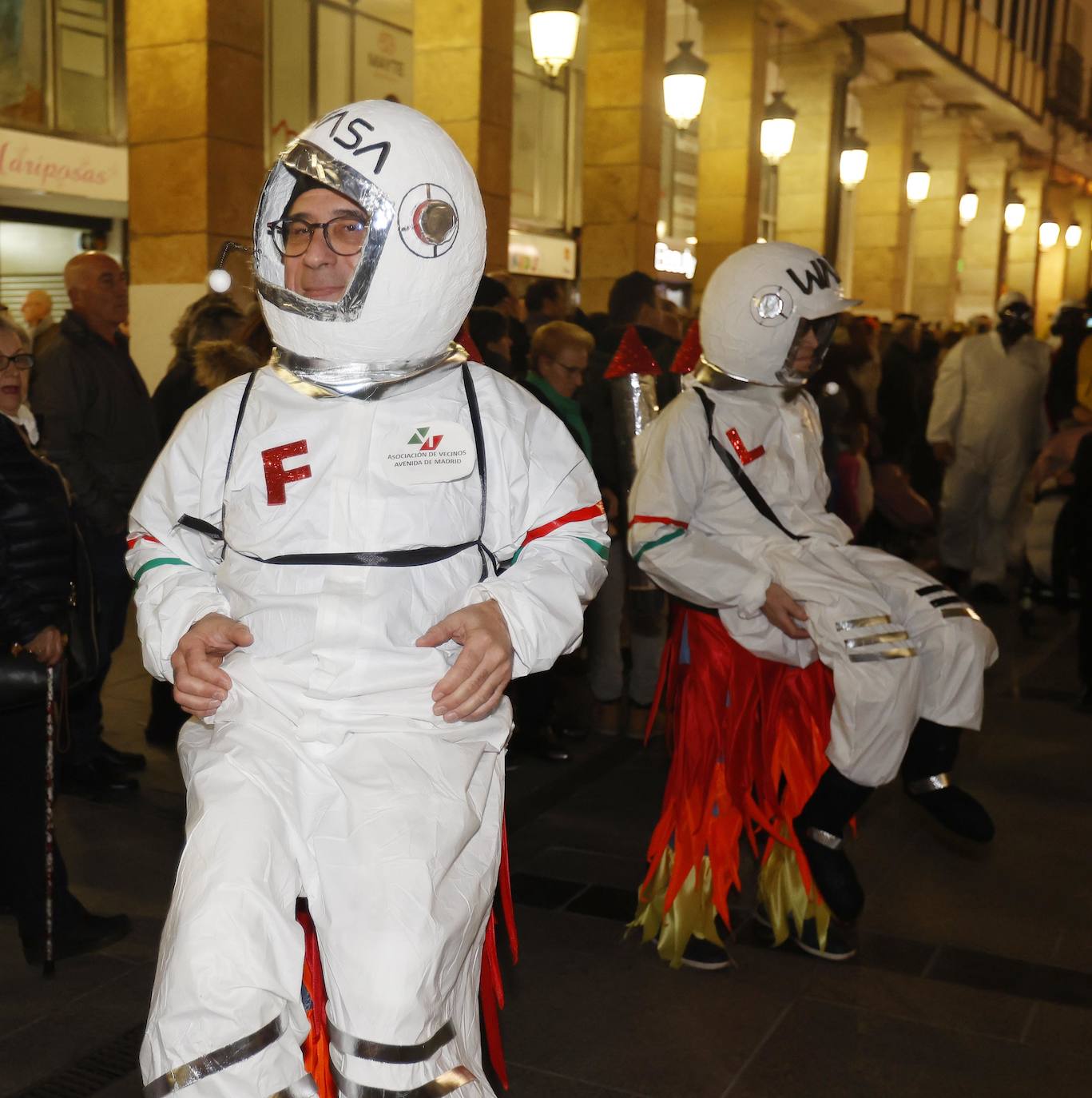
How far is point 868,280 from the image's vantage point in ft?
63.0

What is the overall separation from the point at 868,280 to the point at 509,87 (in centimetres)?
999

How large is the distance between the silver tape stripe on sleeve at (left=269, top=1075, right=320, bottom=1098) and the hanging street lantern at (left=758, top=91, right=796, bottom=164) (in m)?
12.6

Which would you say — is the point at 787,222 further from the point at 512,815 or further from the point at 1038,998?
the point at 1038,998

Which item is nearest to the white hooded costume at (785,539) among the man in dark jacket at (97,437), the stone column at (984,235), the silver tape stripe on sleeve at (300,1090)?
the silver tape stripe on sleeve at (300,1090)

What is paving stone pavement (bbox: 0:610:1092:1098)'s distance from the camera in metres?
3.26

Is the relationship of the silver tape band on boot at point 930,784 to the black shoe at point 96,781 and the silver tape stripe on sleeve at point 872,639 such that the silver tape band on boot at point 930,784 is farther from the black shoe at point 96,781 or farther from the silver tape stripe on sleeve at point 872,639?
the black shoe at point 96,781

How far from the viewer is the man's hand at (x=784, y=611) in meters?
3.63

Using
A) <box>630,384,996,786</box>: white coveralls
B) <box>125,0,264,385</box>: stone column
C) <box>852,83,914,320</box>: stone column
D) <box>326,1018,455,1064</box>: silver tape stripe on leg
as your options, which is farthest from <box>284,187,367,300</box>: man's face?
<box>852,83,914,320</box>: stone column

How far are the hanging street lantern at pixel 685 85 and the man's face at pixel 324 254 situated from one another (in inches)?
366

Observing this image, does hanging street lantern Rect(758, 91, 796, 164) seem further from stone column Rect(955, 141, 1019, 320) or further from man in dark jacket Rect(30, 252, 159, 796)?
stone column Rect(955, 141, 1019, 320)

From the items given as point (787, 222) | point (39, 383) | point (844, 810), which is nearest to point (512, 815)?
point (844, 810)

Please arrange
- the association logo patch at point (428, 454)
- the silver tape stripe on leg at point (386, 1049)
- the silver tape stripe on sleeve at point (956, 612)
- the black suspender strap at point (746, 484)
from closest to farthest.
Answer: the silver tape stripe on leg at point (386, 1049) → the association logo patch at point (428, 454) → the silver tape stripe on sleeve at point (956, 612) → the black suspender strap at point (746, 484)

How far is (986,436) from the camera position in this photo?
370 inches

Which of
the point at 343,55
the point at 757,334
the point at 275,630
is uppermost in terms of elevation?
the point at 343,55
